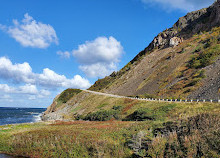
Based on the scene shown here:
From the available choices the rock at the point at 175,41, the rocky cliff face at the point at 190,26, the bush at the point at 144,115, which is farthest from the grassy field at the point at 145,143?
the rocky cliff face at the point at 190,26

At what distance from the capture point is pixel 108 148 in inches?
519

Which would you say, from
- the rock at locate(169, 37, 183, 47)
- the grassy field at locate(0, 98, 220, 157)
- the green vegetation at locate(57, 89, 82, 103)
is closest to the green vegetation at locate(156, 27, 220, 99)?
the rock at locate(169, 37, 183, 47)

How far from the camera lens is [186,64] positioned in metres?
63.6

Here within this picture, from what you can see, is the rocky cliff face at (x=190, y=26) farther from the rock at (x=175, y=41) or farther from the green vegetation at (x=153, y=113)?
the green vegetation at (x=153, y=113)

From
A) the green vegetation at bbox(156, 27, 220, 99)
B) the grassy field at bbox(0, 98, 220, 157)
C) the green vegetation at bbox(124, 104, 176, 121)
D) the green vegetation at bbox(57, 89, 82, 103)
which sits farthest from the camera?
the green vegetation at bbox(57, 89, 82, 103)

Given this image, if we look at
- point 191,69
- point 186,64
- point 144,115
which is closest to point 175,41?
point 186,64

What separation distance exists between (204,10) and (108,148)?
4426 inches

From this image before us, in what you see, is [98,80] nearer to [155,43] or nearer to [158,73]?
[155,43]

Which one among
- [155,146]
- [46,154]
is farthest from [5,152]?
[155,146]

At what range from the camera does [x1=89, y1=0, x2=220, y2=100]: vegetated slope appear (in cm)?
4477

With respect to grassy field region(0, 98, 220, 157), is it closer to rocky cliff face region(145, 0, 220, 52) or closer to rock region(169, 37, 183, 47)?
rock region(169, 37, 183, 47)

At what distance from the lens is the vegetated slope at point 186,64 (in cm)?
4477

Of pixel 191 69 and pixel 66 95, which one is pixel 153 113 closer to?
pixel 191 69

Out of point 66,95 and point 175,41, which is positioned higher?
point 175,41
